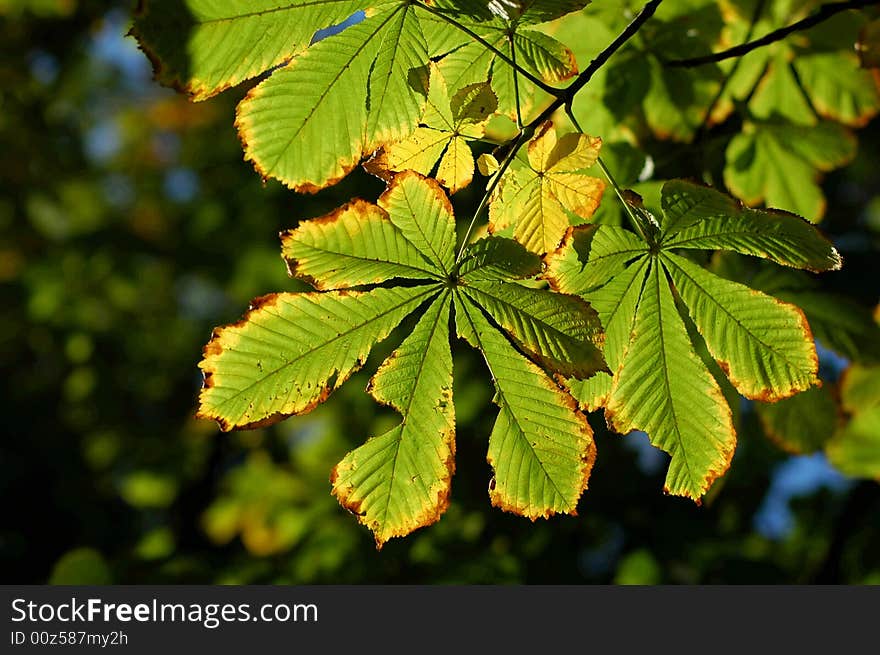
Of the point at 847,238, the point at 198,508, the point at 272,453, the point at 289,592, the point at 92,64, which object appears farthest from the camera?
the point at 92,64

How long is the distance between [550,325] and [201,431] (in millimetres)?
3882

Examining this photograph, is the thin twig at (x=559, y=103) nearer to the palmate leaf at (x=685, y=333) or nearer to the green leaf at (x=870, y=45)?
the palmate leaf at (x=685, y=333)

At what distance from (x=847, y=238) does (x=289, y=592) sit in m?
2.04

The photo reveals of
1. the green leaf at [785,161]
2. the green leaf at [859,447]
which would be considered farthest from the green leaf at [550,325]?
the green leaf at [859,447]

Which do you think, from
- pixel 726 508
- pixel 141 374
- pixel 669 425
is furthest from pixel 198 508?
pixel 669 425

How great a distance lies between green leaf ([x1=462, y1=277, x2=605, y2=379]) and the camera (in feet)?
2.44

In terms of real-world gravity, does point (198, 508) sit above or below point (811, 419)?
below

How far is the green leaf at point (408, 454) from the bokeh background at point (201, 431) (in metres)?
0.57

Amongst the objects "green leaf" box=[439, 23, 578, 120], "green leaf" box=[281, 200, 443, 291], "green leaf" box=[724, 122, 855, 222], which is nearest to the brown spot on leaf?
"green leaf" box=[281, 200, 443, 291]

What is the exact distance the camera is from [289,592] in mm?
2033

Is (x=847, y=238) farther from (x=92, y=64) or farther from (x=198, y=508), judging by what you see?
(x=92, y=64)

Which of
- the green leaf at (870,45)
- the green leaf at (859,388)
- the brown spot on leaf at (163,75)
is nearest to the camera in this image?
the brown spot on leaf at (163,75)

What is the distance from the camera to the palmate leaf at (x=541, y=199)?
805 mm

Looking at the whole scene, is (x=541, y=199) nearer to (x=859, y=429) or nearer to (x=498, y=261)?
(x=498, y=261)
